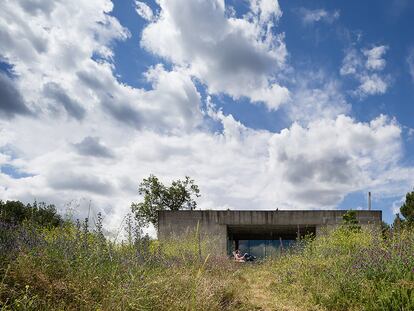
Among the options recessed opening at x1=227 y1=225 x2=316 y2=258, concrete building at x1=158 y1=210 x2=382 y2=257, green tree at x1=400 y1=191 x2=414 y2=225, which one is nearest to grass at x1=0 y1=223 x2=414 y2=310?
concrete building at x1=158 y1=210 x2=382 y2=257

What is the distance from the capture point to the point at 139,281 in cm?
554

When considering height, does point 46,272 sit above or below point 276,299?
above

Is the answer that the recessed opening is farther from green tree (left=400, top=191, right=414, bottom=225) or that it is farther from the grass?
the grass

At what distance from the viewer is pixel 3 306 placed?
4.46m

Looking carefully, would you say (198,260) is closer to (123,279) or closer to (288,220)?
(123,279)

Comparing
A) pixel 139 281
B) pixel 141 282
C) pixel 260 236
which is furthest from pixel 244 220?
pixel 139 281

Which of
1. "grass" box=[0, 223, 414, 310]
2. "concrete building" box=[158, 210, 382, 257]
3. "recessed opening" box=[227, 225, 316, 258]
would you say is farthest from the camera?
"recessed opening" box=[227, 225, 316, 258]

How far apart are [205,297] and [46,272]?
85.6 inches

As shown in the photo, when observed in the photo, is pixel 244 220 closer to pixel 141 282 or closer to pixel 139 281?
pixel 141 282

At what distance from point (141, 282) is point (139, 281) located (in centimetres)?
12

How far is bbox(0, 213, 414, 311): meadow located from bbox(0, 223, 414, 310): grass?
1 centimetres

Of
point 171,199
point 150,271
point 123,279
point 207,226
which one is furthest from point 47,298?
point 171,199

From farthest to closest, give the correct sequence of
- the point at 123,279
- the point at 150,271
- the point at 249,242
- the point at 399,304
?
the point at 249,242, the point at 150,271, the point at 399,304, the point at 123,279

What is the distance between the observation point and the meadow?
200 inches
